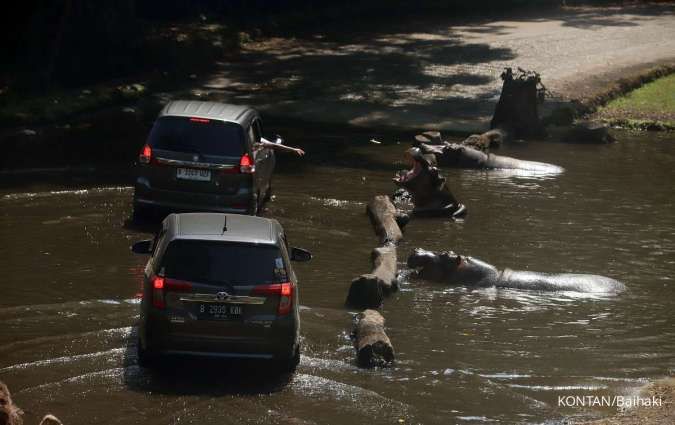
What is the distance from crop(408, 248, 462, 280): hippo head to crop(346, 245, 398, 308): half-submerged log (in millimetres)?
362

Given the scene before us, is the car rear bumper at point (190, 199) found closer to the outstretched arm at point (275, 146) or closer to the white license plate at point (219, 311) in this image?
the outstretched arm at point (275, 146)

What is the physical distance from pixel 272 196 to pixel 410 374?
Answer: 981 cm

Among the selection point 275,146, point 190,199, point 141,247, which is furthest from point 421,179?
point 141,247

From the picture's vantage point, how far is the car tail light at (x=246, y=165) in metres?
18.9

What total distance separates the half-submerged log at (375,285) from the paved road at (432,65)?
15264 mm

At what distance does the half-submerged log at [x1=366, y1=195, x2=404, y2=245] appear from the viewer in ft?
61.8

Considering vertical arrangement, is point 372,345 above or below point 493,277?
above

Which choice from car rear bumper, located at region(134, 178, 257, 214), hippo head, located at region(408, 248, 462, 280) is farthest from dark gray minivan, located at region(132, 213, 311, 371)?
car rear bumper, located at region(134, 178, 257, 214)

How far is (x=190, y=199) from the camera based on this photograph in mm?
18766

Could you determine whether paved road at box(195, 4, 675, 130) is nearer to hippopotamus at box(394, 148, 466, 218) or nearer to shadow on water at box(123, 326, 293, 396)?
hippopotamus at box(394, 148, 466, 218)

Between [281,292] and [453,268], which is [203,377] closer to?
[281,292]

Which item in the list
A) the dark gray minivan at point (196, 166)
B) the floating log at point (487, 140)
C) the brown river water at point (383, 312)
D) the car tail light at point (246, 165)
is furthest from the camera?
the floating log at point (487, 140)

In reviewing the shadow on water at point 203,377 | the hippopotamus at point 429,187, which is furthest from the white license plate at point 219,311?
the hippopotamus at point 429,187

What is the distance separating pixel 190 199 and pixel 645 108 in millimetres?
19615
